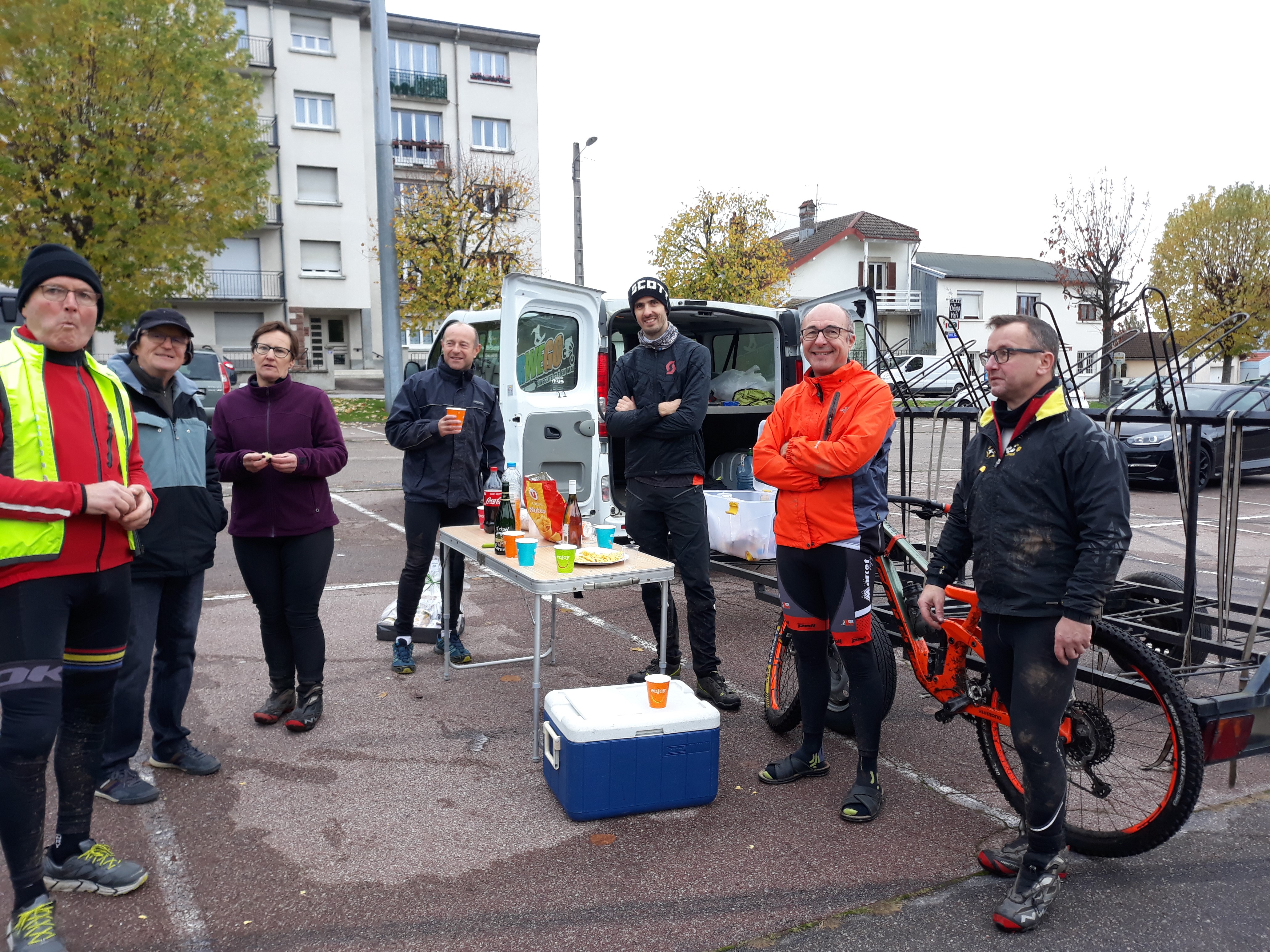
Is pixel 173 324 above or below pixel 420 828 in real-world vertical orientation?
above

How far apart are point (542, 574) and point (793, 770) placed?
1.34 meters

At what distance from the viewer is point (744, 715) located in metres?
4.53

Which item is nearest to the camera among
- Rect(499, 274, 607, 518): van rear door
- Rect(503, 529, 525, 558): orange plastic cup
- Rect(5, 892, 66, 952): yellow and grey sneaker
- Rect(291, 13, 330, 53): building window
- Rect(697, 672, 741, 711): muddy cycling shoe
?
Rect(5, 892, 66, 952): yellow and grey sneaker

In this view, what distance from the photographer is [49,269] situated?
2.63 m

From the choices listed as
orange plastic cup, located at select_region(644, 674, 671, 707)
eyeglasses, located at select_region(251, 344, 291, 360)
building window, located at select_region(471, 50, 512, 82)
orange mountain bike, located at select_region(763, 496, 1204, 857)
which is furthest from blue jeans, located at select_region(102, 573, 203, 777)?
building window, located at select_region(471, 50, 512, 82)

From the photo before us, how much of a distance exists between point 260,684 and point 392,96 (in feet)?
121

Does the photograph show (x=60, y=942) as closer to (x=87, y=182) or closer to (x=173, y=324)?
(x=173, y=324)

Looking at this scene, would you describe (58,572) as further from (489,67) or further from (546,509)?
(489,67)

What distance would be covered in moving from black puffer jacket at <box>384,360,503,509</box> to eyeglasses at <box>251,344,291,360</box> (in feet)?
2.89

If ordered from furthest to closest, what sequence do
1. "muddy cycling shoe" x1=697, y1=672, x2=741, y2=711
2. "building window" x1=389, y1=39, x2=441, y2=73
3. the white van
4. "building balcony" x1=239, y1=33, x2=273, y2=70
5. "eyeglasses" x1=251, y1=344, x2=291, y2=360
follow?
"building window" x1=389, y1=39, x2=441, y2=73 → "building balcony" x1=239, y1=33, x2=273, y2=70 → the white van → "muddy cycling shoe" x1=697, y1=672, x2=741, y2=711 → "eyeglasses" x1=251, y1=344, x2=291, y2=360

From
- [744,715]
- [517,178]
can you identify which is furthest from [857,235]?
[744,715]

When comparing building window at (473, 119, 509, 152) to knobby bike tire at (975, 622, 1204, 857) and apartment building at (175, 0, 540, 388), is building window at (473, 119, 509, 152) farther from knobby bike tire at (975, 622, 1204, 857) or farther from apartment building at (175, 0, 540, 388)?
knobby bike tire at (975, 622, 1204, 857)

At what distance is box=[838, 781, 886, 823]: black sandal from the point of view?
338 centimetres

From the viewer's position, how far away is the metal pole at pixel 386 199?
1284 cm
